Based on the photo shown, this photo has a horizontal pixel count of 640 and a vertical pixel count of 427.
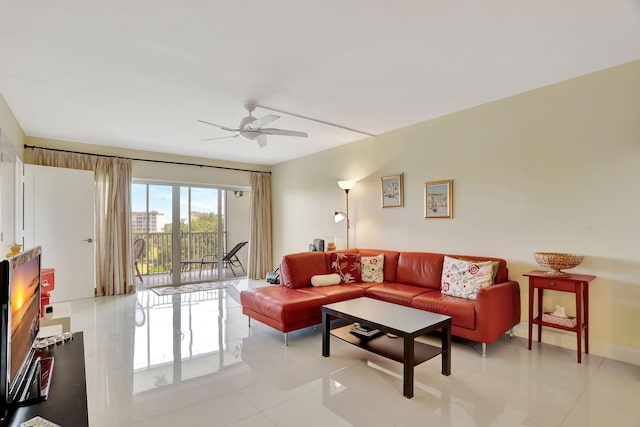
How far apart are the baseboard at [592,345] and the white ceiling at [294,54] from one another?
238cm

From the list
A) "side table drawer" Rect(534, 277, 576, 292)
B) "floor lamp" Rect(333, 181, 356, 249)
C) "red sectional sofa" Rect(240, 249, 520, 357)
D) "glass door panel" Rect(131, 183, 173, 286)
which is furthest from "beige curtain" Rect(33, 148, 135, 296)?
"side table drawer" Rect(534, 277, 576, 292)

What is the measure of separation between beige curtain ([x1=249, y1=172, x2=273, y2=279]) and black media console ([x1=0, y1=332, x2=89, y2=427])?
5158mm

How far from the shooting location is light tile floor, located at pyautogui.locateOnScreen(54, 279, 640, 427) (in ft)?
6.50

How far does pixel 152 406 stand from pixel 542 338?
135 inches

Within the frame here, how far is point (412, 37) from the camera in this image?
232 centimetres

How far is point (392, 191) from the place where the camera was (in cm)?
461

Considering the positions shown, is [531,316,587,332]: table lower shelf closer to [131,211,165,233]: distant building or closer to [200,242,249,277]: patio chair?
[200,242,249,277]: patio chair

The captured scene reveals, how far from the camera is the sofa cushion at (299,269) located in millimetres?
3842

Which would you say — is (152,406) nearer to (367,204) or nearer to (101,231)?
(367,204)

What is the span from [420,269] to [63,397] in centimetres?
345

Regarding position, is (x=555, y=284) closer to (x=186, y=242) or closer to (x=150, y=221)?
(x=186, y=242)

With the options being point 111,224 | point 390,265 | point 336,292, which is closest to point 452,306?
point 336,292

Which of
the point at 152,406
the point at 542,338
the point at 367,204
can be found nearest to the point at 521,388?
the point at 542,338

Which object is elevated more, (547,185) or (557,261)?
(547,185)
